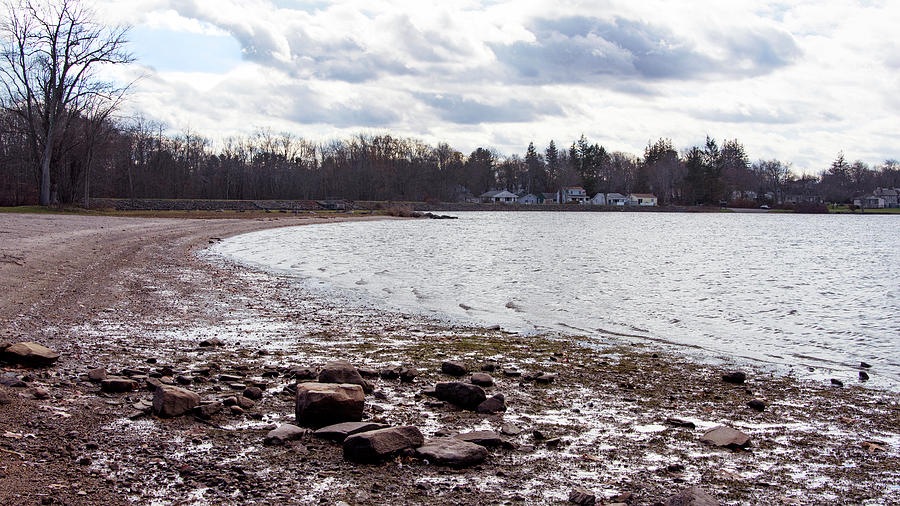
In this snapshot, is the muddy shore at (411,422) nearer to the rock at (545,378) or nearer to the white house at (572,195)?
the rock at (545,378)

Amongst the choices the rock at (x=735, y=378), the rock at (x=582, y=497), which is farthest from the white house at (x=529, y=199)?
the rock at (x=582, y=497)

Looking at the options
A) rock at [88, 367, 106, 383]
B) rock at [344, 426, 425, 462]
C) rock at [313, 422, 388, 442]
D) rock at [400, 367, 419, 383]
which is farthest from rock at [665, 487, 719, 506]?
rock at [88, 367, 106, 383]

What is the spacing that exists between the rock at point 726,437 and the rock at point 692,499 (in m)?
Result: 1.61

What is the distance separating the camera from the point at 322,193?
435ft

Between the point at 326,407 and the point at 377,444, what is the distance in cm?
105

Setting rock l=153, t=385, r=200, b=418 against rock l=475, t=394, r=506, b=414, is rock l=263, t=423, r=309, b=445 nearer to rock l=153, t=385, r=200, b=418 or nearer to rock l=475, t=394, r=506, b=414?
rock l=153, t=385, r=200, b=418

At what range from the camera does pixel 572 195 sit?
176125mm

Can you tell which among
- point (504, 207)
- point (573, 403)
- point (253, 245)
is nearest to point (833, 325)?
point (573, 403)

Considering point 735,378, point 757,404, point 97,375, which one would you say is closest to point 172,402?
point 97,375

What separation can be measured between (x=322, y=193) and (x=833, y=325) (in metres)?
121

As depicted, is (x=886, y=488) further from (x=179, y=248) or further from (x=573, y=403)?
(x=179, y=248)

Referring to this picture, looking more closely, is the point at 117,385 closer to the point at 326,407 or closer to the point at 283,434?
the point at 283,434

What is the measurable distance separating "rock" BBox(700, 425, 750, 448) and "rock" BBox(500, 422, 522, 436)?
1841mm

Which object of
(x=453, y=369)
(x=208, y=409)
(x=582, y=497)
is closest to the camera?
(x=582, y=497)
